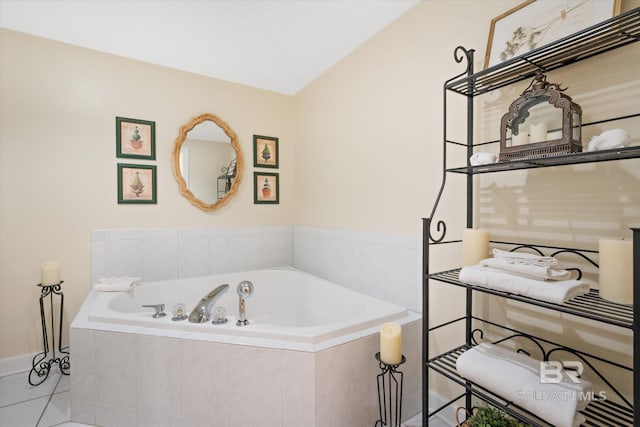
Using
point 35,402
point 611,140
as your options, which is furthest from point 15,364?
point 611,140

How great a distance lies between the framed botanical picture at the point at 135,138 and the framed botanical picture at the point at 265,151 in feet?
2.91

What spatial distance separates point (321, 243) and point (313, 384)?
147 centimetres

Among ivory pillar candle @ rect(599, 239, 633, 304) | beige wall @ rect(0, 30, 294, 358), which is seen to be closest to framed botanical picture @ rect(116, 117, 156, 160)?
beige wall @ rect(0, 30, 294, 358)

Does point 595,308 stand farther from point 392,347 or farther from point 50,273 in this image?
point 50,273

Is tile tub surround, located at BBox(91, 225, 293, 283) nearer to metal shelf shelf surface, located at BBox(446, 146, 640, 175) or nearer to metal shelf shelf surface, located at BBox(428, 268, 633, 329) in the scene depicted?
metal shelf shelf surface, located at BBox(446, 146, 640, 175)

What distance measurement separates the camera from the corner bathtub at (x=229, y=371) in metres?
1.40

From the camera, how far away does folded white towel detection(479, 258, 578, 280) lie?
→ 97 cm

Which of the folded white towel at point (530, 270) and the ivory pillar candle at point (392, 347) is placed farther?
the ivory pillar candle at point (392, 347)

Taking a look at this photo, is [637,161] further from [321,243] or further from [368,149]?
[321,243]

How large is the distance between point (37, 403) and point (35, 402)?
0.9 inches

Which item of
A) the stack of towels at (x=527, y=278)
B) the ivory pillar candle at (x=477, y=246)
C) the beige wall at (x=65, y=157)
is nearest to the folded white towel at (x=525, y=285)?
the stack of towels at (x=527, y=278)

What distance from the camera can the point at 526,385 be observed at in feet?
3.26

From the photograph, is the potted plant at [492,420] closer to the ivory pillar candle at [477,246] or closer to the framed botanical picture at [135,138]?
the ivory pillar candle at [477,246]

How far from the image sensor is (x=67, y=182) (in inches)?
89.1
